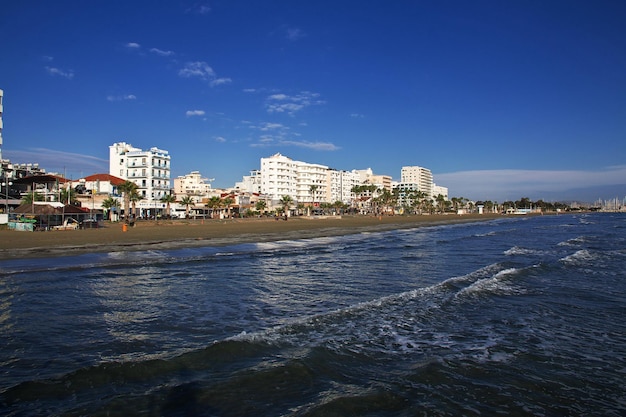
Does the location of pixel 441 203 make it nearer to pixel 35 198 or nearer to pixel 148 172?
pixel 148 172

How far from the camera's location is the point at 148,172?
8719 centimetres

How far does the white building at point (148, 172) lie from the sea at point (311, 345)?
7480 centimetres

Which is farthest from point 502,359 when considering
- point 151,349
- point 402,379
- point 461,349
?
point 151,349

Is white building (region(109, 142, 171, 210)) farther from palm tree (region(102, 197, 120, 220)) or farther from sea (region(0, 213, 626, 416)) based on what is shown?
sea (region(0, 213, 626, 416))

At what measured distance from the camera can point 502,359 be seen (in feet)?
23.7

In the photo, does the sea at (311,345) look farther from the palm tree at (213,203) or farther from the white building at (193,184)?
→ the white building at (193,184)

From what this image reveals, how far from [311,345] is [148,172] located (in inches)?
3436

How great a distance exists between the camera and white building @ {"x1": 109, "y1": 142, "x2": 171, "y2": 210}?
86.6 m

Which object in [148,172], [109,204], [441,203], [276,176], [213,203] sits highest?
[276,176]

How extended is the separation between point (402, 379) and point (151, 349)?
14.4 ft

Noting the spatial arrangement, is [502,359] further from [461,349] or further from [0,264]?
[0,264]

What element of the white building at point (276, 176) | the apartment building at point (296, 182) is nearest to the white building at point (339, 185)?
the apartment building at point (296, 182)

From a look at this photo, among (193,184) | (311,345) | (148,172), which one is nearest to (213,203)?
(148,172)

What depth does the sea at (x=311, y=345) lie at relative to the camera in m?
5.52
